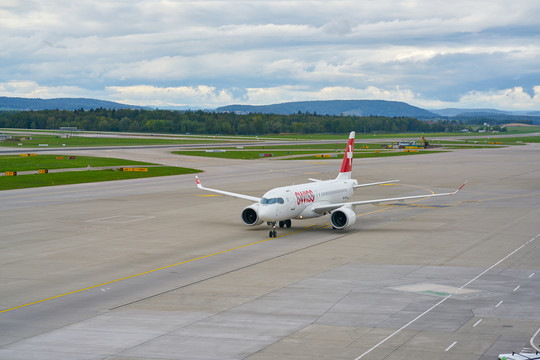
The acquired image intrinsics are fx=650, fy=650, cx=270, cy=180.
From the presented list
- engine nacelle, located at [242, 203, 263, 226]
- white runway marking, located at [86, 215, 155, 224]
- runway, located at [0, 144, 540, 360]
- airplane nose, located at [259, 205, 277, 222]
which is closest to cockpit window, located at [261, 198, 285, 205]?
airplane nose, located at [259, 205, 277, 222]

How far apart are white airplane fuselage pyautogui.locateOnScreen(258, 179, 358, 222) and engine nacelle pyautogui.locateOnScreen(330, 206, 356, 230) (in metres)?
1.55

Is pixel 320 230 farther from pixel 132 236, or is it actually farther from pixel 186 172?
pixel 186 172

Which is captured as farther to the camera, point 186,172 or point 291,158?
point 291,158

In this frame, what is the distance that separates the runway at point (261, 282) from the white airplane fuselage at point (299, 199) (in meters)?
1.76

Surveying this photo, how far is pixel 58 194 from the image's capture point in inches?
2975

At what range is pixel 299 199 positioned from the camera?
4912 cm

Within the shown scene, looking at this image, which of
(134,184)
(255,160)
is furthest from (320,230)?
(255,160)

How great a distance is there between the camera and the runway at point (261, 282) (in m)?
24.3

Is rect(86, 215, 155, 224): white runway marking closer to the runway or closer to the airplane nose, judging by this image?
the runway

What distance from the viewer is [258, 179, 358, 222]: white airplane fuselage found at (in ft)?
154

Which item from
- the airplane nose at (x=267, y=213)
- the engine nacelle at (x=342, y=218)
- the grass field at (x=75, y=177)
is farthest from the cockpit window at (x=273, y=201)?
the grass field at (x=75, y=177)

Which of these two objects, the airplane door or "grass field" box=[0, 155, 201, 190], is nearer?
the airplane door

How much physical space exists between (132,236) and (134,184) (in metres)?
40.3

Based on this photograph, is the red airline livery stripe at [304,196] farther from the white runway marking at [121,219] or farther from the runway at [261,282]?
the white runway marking at [121,219]
